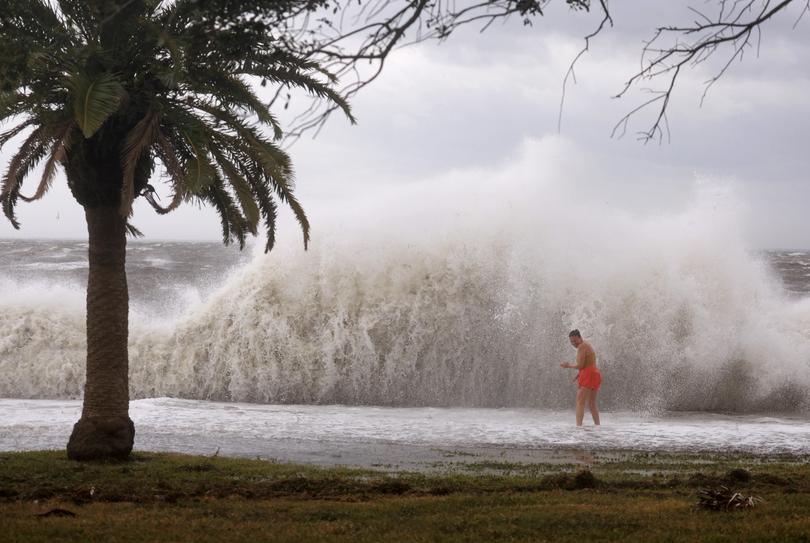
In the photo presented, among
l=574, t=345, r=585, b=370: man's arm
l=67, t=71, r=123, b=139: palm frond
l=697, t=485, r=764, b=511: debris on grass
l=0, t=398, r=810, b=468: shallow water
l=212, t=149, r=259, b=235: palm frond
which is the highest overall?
l=67, t=71, r=123, b=139: palm frond

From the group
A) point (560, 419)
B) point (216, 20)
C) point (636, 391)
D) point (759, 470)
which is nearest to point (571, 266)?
point (636, 391)

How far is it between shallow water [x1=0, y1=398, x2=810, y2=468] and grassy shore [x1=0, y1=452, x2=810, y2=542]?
2.00 m

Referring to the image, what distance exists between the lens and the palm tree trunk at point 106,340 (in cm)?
1141

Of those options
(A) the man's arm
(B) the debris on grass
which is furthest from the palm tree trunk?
(A) the man's arm

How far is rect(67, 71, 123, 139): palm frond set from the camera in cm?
958

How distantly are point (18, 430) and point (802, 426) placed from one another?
44.2ft

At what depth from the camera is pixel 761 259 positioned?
23.4 metres

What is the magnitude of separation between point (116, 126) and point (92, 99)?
4.37 feet

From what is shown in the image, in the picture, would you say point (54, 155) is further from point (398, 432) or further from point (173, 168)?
point (398, 432)

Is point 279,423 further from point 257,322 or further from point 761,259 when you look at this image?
point 761,259

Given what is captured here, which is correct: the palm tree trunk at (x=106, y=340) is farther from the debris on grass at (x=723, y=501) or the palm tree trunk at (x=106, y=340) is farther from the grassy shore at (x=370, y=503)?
the debris on grass at (x=723, y=501)

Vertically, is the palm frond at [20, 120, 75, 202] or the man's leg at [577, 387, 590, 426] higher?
the palm frond at [20, 120, 75, 202]

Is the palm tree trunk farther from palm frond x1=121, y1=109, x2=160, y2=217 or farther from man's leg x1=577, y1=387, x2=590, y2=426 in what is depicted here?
man's leg x1=577, y1=387, x2=590, y2=426

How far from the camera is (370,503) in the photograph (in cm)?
826
